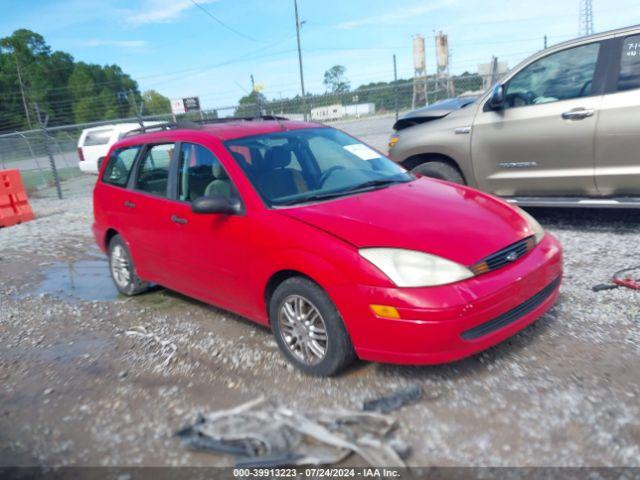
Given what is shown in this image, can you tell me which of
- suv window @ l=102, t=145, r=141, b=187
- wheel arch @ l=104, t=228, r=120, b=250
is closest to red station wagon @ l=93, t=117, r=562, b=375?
suv window @ l=102, t=145, r=141, b=187

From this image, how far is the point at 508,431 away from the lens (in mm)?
2824

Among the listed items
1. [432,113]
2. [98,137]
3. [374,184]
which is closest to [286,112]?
[98,137]

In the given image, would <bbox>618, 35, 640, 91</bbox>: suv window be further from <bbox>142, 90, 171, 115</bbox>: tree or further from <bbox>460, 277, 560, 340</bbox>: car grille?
<bbox>142, 90, 171, 115</bbox>: tree

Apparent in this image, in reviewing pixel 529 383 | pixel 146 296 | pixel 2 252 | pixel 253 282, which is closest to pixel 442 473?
pixel 529 383

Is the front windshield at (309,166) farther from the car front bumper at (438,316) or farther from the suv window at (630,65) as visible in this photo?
the suv window at (630,65)

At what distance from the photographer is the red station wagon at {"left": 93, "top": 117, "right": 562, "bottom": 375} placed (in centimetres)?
311

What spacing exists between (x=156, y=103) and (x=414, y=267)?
7888 centimetres

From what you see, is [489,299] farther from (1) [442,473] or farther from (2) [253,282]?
(2) [253,282]

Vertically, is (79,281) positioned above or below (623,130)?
below

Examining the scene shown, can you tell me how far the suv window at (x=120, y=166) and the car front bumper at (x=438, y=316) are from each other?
9.55 feet

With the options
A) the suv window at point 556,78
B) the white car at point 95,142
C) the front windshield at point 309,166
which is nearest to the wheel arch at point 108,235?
the front windshield at point 309,166

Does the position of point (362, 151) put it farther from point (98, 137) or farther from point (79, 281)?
point (98, 137)

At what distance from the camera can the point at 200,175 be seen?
171 inches

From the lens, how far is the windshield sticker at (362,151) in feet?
15.3
